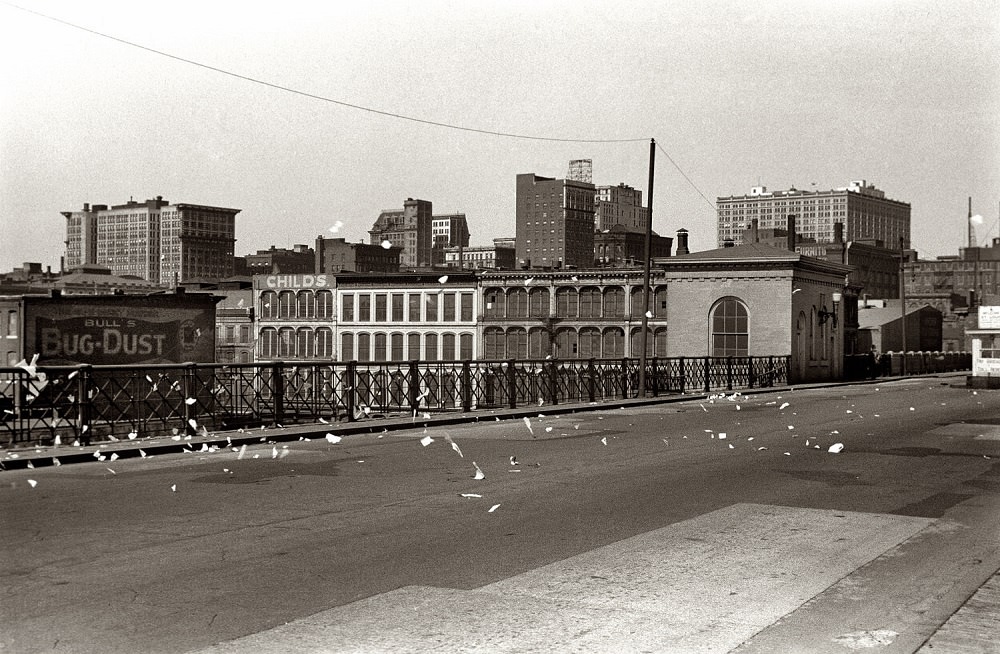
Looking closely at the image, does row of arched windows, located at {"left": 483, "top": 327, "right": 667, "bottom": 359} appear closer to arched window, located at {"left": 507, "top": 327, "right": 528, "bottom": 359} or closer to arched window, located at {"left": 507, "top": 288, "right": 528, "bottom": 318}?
arched window, located at {"left": 507, "top": 327, "right": 528, "bottom": 359}

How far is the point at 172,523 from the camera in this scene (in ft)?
31.2

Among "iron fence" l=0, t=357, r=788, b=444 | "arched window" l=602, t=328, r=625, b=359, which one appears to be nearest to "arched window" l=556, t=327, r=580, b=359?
"arched window" l=602, t=328, r=625, b=359

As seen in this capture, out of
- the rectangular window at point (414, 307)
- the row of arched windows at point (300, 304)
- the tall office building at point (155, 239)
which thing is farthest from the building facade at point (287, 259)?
the rectangular window at point (414, 307)

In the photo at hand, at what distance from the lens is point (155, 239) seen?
166250 millimetres

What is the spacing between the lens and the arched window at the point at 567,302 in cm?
7819

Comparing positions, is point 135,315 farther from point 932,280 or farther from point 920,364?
point 932,280

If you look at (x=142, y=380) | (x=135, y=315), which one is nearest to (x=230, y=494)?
(x=142, y=380)

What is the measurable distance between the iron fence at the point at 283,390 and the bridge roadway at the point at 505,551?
8.77 feet

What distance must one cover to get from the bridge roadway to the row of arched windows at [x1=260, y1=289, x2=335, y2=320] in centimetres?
6918

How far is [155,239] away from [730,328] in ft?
450

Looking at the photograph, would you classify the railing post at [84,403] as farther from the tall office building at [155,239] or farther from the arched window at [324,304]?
the tall office building at [155,239]

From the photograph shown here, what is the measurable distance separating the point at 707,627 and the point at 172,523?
5537mm

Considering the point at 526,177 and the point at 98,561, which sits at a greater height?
the point at 526,177

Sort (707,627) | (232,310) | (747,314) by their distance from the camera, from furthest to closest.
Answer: (232,310) < (747,314) < (707,627)
